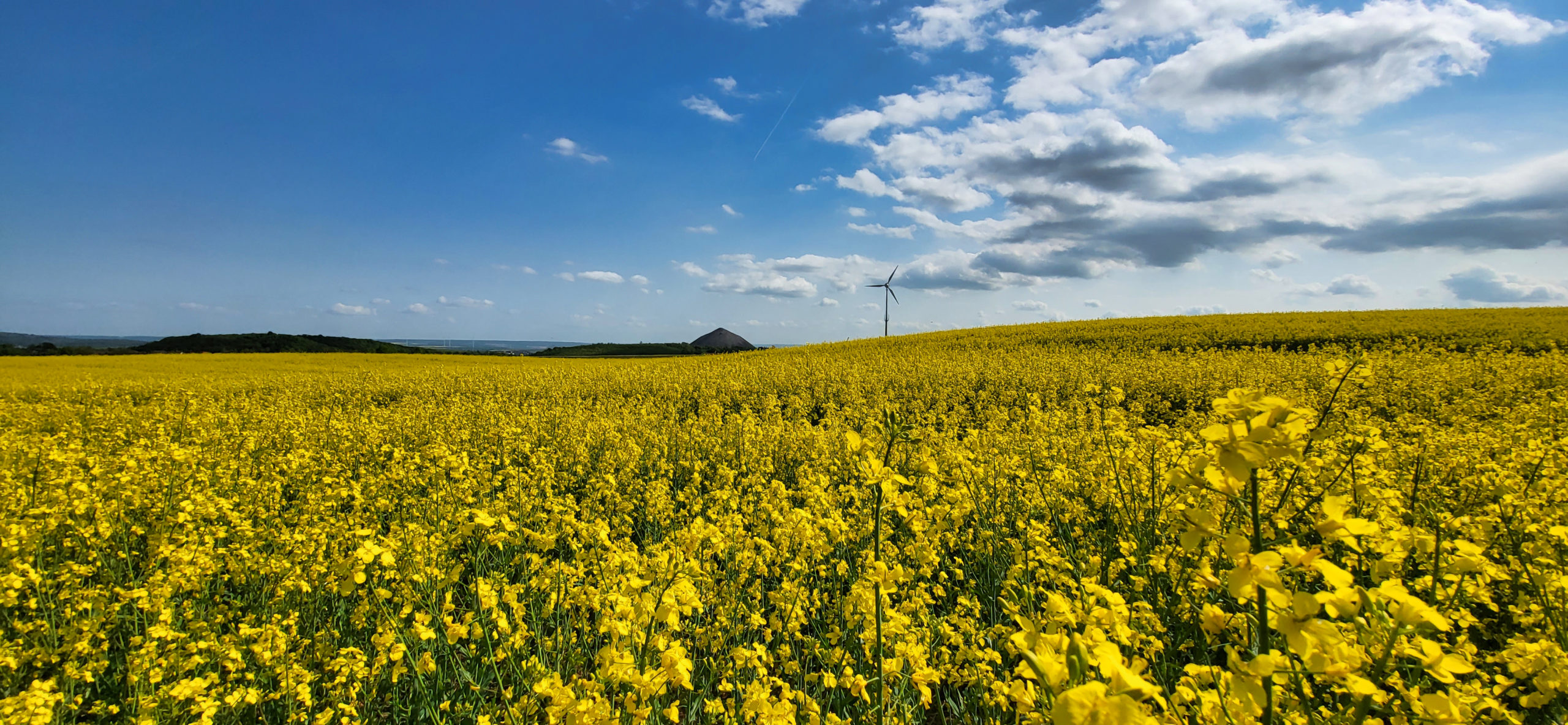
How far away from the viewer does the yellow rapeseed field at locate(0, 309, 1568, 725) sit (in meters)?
1.50

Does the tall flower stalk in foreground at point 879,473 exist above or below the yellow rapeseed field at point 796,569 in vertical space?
above

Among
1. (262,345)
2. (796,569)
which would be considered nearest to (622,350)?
(262,345)

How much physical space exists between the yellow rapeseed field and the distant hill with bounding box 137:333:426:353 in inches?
1431

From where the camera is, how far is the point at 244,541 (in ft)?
13.4

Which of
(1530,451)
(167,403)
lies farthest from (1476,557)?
(167,403)

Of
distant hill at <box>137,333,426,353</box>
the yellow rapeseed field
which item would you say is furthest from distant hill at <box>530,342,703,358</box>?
the yellow rapeseed field

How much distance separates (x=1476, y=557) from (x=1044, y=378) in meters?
12.0

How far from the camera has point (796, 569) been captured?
140 inches

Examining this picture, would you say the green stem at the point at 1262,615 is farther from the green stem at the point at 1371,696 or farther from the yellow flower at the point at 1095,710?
the yellow flower at the point at 1095,710

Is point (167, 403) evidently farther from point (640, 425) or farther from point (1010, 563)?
point (1010, 563)

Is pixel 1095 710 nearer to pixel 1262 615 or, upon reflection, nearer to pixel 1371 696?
pixel 1262 615

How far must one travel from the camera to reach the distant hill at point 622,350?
47000 millimetres

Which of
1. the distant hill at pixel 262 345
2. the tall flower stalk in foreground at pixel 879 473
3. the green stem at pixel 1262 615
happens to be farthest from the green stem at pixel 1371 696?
the distant hill at pixel 262 345

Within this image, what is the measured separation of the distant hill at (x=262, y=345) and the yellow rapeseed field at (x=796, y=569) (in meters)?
36.3
